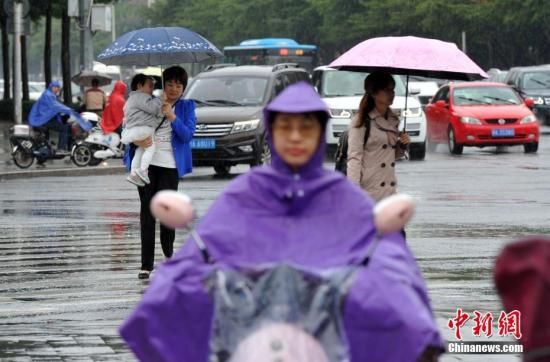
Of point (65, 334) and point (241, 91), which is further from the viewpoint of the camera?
point (241, 91)

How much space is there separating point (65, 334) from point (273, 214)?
4543 mm

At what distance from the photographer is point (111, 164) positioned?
28.9 m

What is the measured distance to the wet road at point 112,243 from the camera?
981 centimetres

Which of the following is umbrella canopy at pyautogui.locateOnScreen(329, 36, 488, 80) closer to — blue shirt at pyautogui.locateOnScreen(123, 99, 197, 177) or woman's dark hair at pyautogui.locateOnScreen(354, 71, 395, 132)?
woman's dark hair at pyautogui.locateOnScreen(354, 71, 395, 132)

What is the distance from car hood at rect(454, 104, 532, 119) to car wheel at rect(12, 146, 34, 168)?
9.03 metres

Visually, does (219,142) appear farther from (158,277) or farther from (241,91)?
(158,277)

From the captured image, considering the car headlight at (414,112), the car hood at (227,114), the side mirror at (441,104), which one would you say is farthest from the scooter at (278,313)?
the side mirror at (441,104)

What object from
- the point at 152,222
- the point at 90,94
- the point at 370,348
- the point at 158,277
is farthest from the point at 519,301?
the point at 90,94

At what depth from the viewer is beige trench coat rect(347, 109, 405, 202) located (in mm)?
10203

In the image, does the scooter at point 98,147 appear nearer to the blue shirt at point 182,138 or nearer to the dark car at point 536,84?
the blue shirt at point 182,138

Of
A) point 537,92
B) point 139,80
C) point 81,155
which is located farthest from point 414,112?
point 139,80

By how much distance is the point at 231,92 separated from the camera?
2680 cm

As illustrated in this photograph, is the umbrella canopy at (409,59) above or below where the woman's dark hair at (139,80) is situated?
above

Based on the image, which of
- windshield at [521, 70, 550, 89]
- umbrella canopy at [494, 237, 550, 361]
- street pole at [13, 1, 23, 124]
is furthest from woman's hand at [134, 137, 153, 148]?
windshield at [521, 70, 550, 89]
